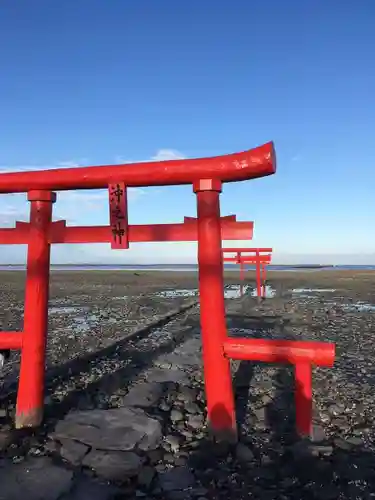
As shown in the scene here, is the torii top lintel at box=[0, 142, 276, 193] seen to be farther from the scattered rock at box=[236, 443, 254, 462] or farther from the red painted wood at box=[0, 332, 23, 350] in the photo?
the scattered rock at box=[236, 443, 254, 462]

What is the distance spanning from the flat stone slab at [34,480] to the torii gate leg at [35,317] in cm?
70

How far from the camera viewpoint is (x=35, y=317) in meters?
3.68

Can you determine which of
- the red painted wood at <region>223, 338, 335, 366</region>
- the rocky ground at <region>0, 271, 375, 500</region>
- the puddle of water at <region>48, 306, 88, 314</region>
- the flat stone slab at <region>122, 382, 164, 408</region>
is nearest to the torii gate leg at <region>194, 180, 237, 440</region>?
the red painted wood at <region>223, 338, 335, 366</region>

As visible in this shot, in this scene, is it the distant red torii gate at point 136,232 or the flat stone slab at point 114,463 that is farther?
the distant red torii gate at point 136,232

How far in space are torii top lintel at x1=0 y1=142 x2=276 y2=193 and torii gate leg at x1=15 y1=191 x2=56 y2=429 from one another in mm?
162

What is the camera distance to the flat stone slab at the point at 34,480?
2.53 meters

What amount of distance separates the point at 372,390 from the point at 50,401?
3.95 meters

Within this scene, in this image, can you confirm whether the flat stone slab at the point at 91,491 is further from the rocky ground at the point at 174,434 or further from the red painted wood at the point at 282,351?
the red painted wood at the point at 282,351

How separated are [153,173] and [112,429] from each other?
2.37 metres

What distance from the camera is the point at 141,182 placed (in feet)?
11.4

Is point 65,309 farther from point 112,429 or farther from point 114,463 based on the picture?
point 114,463

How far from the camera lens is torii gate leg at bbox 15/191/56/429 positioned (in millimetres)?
3645

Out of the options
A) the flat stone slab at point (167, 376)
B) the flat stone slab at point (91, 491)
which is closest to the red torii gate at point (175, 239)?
the flat stone slab at point (91, 491)

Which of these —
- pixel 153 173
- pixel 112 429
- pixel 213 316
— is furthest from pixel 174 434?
pixel 153 173
